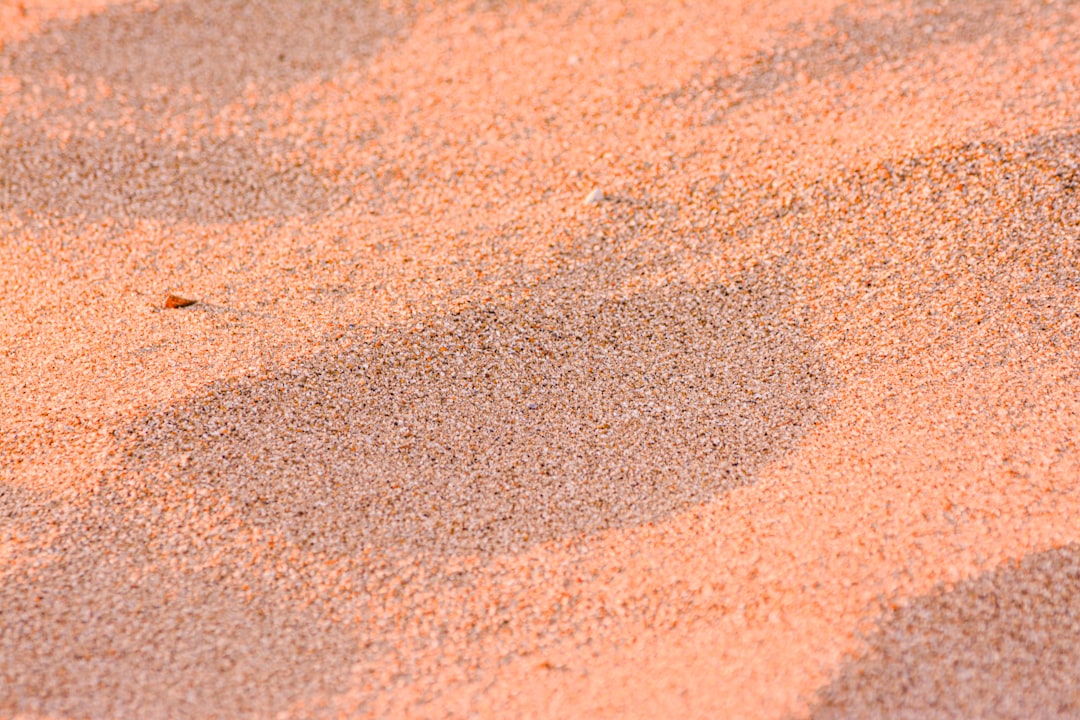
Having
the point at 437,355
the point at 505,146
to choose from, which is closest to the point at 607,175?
the point at 505,146

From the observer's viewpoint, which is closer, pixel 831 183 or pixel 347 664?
pixel 347 664

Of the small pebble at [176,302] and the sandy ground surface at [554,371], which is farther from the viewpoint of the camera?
the small pebble at [176,302]

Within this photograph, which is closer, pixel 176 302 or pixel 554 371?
pixel 554 371

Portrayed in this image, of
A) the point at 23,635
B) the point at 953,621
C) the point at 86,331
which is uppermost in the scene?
the point at 86,331

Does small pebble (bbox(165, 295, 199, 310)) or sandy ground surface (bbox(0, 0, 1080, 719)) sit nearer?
sandy ground surface (bbox(0, 0, 1080, 719))

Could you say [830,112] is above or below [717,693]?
above

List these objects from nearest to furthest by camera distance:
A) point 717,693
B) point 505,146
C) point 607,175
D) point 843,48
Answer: point 717,693 → point 607,175 → point 505,146 → point 843,48

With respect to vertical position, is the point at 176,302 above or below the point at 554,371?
above

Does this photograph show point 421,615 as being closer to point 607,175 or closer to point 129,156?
point 607,175
